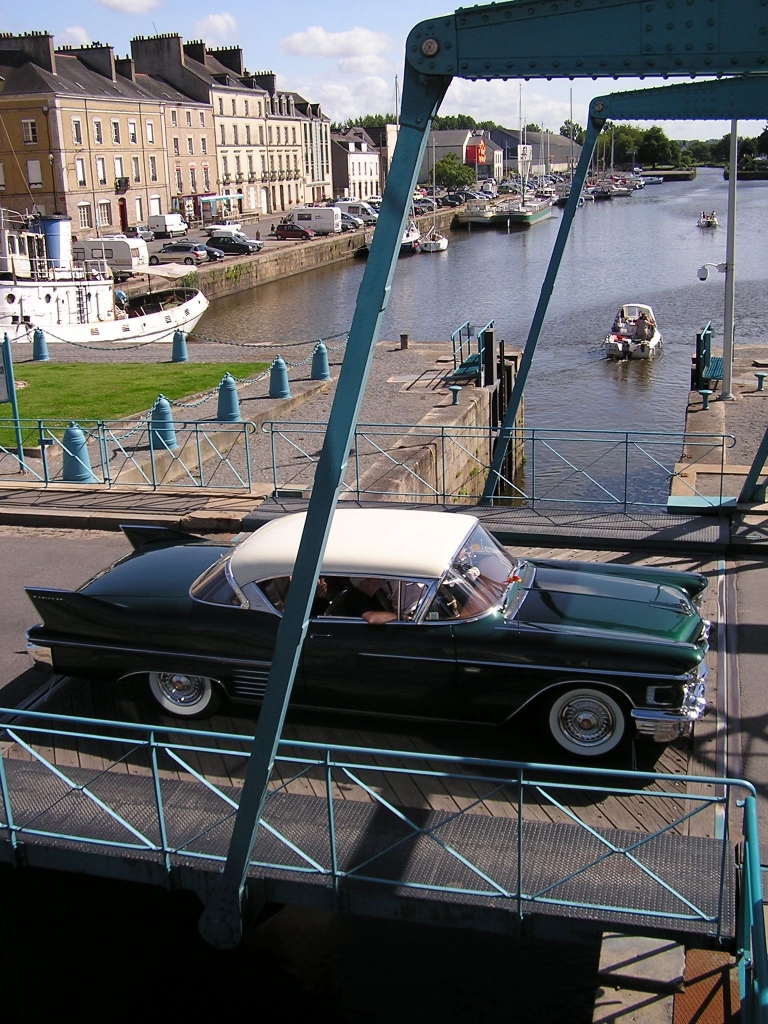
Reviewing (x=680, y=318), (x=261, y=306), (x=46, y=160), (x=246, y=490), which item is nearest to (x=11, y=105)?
(x=46, y=160)

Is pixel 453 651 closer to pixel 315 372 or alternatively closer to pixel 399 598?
pixel 399 598

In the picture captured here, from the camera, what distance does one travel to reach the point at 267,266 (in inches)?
2328

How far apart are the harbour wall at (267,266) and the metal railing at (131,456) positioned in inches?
1126

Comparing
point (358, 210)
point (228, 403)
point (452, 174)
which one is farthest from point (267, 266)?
point (452, 174)

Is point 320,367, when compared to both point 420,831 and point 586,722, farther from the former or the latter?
point 420,831

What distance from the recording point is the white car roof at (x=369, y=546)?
7195 millimetres

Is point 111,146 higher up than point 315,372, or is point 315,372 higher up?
point 111,146

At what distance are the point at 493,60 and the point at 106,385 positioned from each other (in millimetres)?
19183

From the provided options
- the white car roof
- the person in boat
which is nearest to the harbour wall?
the person in boat

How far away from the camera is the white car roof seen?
23.6 ft

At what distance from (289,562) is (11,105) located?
58.0 m

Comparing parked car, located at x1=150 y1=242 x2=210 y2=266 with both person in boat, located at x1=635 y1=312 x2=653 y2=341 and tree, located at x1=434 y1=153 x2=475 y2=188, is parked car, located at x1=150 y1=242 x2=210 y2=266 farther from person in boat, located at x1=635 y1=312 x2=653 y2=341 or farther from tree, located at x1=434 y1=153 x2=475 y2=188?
tree, located at x1=434 y1=153 x2=475 y2=188

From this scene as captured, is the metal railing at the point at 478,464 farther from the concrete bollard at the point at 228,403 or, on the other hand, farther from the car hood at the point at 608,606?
the car hood at the point at 608,606

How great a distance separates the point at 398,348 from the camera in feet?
91.5
